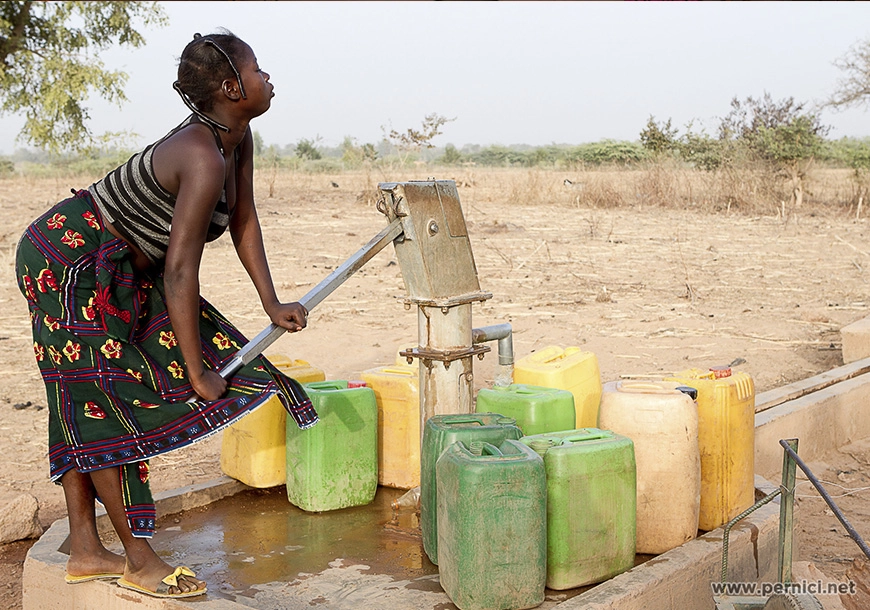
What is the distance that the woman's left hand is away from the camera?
2.54 meters

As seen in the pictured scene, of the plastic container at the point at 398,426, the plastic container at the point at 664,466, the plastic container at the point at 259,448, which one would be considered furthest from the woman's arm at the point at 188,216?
the plastic container at the point at 664,466

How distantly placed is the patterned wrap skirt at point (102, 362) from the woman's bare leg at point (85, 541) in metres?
0.12

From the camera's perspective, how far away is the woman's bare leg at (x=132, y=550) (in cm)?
235

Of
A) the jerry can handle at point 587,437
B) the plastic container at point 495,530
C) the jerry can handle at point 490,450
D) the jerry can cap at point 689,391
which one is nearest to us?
the plastic container at point 495,530

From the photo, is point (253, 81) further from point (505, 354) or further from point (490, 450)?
point (505, 354)

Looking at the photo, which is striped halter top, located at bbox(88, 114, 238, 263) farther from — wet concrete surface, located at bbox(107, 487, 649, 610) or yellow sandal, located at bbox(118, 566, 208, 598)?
wet concrete surface, located at bbox(107, 487, 649, 610)

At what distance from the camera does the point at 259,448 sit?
3.35m

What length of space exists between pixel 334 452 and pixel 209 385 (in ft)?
2.93

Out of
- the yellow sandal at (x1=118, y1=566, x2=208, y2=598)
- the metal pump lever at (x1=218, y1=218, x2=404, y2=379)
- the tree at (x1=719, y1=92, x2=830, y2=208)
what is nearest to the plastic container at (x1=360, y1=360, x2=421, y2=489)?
the metal pump lever at (x1=218, y1=218, x2=404, y2=379)

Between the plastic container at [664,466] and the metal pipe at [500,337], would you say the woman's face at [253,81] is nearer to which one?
the metal pipe at [500,337]

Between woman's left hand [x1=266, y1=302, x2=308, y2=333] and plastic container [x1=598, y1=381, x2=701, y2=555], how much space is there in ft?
3.45

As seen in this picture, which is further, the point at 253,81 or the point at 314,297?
the point at 314,297

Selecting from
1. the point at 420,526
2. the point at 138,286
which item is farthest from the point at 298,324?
the point at 420,526

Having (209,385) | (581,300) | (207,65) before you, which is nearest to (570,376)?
(209,385)
